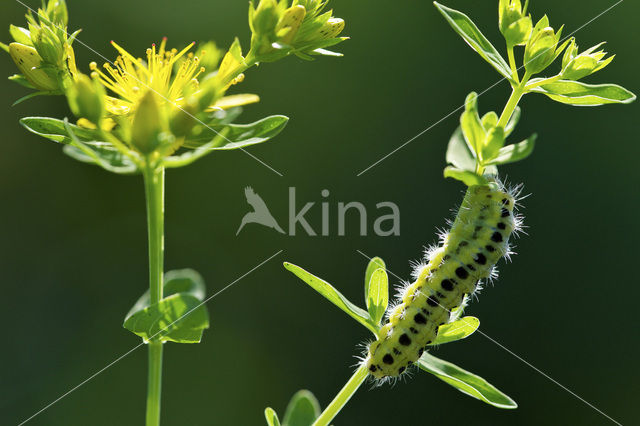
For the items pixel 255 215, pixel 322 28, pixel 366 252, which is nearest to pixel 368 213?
pixel 366 252

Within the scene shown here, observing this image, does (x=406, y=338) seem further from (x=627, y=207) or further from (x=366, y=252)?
(x=627, y=207)

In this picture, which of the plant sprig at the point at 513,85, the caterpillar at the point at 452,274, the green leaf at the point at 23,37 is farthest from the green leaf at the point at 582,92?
the green leaf at the point at 23,37

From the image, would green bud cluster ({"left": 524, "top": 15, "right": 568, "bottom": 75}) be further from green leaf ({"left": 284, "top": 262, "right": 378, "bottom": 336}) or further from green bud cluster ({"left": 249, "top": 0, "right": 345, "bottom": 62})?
green leaf ({"left": 284, "top": 262, "right": 378, "bottom": 336})

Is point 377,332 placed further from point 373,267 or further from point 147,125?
point 147,125

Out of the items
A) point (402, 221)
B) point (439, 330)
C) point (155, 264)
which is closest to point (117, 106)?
point (155, 264)

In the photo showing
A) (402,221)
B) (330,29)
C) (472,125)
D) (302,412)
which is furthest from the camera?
(402,221)

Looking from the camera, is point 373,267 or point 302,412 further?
point 302,412
